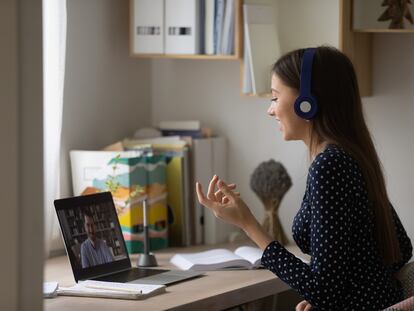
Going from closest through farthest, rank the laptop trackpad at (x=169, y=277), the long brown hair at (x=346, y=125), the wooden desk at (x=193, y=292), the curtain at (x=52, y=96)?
the long brown hair at (x=346, y=125) < the wooden desk at (x=193, y=292) < the laptop trackpad at (x=169, y=277) < the curtain at (x=52, y=96)

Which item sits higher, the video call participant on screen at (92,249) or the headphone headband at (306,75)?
the headphone headband at (306,75)

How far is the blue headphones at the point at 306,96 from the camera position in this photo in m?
2.34

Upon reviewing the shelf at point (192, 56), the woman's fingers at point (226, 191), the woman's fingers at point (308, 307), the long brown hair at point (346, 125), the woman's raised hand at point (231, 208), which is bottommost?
the woman's fingers at point (308, 307)

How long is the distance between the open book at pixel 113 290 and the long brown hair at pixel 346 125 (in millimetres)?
591

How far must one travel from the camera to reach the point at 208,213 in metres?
3.42

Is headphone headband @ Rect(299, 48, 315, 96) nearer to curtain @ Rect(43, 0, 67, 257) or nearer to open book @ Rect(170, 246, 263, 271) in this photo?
open book @ Rect(170, 246, 263, 271)

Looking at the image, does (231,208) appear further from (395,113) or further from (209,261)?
(395,113)

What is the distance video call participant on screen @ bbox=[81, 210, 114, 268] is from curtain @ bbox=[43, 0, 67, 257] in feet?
1.10

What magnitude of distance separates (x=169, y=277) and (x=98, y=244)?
246mm

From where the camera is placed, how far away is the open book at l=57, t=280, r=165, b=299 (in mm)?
2537

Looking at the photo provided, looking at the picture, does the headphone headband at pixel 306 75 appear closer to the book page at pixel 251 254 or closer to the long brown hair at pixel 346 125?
the long brown hair at pixel 346 125
